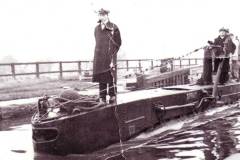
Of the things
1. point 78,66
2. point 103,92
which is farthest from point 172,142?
point 78,66

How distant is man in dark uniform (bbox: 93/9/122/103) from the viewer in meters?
10.1

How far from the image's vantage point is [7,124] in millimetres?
14078

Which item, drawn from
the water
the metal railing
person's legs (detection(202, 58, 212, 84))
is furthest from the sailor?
the water

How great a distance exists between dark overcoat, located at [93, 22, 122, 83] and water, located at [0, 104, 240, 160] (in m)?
1.73

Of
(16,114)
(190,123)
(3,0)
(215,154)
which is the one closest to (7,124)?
(16,114)

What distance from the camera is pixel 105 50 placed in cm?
1017

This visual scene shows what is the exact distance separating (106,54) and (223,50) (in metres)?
6.77

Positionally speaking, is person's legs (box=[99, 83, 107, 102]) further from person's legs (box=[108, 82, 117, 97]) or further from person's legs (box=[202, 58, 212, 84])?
person's legs (box=[202, 58, 212, 84])

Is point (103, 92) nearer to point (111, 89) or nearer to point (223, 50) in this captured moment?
point (111, 89)

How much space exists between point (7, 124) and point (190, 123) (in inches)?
235

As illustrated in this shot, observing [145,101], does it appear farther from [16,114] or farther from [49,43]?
[49,43]

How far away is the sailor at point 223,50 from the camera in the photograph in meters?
15.5

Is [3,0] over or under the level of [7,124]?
over

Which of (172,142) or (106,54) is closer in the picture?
(106,54)
